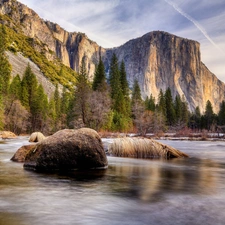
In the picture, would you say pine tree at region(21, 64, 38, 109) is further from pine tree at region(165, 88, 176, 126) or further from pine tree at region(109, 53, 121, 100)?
pine tree at region(165, 88, 176, 126)

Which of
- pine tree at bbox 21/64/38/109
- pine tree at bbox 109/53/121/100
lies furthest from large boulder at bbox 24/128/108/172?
pine tree at bbox 21/64/38/109

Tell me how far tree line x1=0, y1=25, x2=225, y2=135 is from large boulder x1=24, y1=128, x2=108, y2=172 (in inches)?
1577

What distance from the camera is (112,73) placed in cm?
8306

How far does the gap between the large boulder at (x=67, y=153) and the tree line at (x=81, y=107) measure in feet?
131

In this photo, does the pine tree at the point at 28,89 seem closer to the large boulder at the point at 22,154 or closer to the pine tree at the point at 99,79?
the pine tree at the point at 99,79

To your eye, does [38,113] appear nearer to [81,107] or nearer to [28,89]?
[28,89]

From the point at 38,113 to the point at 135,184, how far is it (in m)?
74.5

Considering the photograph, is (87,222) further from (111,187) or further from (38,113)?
(38,113)

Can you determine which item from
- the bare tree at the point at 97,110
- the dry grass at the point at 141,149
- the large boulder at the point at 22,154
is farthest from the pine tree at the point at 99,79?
the large boulder at the point at 22,154

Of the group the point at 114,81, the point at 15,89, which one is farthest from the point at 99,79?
the point at 15,89

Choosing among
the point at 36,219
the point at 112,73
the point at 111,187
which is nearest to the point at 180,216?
the point at 36,219

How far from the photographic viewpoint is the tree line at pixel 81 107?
54750mm

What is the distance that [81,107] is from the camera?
2152 inches

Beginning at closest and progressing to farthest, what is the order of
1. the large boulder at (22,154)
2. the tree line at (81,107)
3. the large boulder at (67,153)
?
the large boulder at (67,153) → the large boulder at (22,154) → the tree line at (81,107)
